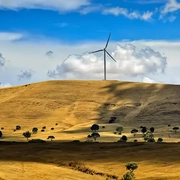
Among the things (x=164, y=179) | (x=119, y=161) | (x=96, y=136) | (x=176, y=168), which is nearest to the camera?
(x=164, y=179)

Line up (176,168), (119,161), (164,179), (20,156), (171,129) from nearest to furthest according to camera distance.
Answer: (164,179), (176,168), (119,161), (20,156), (171,129)

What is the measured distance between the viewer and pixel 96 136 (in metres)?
160

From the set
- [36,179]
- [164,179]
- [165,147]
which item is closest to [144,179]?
[164,179]

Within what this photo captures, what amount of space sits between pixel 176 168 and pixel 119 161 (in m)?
13.2

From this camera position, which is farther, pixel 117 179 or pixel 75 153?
pixel 75 153

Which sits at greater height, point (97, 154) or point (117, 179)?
point (97, 154)

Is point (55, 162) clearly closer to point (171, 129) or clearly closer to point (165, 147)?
point (165, 147)

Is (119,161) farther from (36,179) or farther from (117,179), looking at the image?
(36,179)

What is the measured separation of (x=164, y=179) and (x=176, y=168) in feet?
32.9

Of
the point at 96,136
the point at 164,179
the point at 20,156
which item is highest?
the point at 96,136

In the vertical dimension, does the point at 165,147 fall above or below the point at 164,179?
above

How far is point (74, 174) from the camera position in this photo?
68.6 meters

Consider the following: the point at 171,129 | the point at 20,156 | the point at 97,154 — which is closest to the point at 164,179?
the point at 97,154

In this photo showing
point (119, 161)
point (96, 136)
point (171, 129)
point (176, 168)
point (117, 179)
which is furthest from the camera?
point (171, 129)
